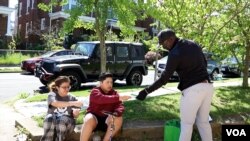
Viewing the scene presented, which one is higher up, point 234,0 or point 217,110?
point 234,0

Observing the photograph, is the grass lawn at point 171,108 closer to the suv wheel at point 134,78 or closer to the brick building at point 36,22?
the suv wheel at point 134,78

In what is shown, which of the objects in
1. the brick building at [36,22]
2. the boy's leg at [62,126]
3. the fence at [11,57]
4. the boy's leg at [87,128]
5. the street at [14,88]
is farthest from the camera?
the brick building at [36,22]

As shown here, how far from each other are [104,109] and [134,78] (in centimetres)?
1053

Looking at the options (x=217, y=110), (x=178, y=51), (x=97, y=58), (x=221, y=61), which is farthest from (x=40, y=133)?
(x=97, y=58)

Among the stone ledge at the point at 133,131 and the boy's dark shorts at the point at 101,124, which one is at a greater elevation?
the boy's dark shorts at the point at 101,124

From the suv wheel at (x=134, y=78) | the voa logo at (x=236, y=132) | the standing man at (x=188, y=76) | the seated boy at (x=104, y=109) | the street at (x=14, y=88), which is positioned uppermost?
the standing man at (x=188, y=76)

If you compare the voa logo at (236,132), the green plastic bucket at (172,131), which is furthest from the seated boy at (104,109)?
the voa logo at (236,132)

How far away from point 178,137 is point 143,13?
632 centimetres

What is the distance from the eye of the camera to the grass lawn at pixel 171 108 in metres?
7.79

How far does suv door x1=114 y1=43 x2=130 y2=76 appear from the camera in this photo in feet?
52.4

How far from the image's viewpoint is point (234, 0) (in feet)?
36.3

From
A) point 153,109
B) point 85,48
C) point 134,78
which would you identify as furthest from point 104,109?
point 134,78

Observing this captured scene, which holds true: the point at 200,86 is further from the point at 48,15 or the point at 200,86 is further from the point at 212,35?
the point at 48,15

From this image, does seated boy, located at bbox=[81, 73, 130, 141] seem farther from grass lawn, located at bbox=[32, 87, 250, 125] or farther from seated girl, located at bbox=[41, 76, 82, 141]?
grass lawn, located at bbox=[32, 87, 250, 125]
